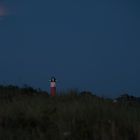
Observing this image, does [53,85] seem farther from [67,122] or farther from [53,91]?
[67,122]

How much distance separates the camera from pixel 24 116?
1177 centimetres

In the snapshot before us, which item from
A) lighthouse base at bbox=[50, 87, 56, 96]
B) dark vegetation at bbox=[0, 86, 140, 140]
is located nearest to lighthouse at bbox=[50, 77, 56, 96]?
lighthouse base at bbox=[50, 87, 56, 96]

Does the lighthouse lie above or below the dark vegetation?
above

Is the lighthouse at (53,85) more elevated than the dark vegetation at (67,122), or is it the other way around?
the lighthouse at (53,85)

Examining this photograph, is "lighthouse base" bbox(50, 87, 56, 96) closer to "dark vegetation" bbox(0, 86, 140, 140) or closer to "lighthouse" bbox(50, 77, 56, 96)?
"lighthouse" bbox(50, 77, 56, 96)

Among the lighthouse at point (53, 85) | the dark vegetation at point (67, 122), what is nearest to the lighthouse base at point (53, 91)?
the lighthouse at point (53, 85)

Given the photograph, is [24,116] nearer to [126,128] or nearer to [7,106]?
[7,106]

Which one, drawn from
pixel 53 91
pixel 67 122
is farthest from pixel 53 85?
pixel 67 122

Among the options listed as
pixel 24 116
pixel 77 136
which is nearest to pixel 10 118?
pixel 24 116

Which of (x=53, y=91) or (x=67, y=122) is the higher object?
(x=53, y=91)

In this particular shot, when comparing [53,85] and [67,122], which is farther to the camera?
[53,85]

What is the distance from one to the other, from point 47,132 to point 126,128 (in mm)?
1398

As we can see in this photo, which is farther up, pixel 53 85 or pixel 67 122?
pixel 53 85

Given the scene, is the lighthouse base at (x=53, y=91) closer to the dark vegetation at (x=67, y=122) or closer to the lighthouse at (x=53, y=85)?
the lighthouse at (x=53, y=85)
